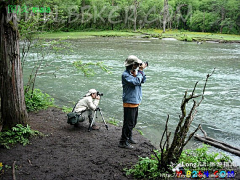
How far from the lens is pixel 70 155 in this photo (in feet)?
17.6

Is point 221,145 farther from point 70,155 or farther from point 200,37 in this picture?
point 200,37

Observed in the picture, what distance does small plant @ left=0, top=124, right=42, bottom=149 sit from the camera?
549 centimetres

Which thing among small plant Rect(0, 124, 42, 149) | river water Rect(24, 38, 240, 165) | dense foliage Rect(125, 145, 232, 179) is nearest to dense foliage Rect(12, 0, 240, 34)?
river water Rect(24, 38, 240, 165)

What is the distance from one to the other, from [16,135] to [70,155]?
4.67 ft

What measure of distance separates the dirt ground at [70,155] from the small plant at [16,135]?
16cm

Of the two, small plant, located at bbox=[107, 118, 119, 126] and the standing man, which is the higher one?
the standing man

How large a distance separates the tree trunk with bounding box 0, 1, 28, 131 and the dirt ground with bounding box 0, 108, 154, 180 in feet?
2.49

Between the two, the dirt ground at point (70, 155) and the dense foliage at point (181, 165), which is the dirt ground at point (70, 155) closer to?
the dirt ground at point (70, 155)

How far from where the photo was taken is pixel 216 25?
75938 mm

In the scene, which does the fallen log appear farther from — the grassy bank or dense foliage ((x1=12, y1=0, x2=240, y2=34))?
dense foliage ((x1=12, y1=0, x2=240, y2=34))

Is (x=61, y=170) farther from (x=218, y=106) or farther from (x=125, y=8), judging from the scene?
(x=125, y=8)

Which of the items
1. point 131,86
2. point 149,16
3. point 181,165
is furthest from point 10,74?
point 149,16

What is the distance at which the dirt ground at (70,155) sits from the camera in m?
4.58

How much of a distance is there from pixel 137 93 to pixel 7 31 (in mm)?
3151
